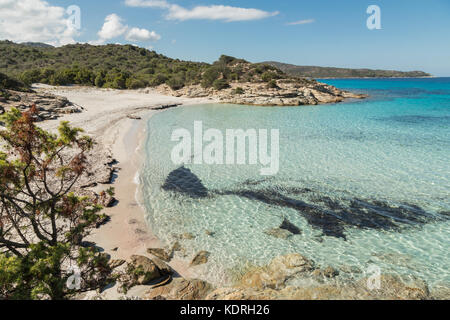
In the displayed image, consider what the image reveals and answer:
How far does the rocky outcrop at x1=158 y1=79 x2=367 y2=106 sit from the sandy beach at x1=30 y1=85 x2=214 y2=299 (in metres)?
18.6

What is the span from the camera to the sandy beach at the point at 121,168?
32.0ft

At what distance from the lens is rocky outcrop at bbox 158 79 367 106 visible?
50031 millimetres

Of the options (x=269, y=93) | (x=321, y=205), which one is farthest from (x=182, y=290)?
(x=269, y=93)

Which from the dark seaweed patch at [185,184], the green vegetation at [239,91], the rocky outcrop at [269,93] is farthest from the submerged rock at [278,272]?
the green vegetation at [239,91]

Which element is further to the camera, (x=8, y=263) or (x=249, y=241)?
(x=249, y=241)

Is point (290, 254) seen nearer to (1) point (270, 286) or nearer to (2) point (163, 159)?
(1) point (270, 286)

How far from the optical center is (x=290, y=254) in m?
9.22

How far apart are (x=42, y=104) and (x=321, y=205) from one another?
113ft

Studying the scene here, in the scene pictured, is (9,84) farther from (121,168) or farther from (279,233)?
(279,233)

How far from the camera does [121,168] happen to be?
1719 centimetres

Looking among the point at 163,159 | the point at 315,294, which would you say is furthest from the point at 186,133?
the point at 315,294

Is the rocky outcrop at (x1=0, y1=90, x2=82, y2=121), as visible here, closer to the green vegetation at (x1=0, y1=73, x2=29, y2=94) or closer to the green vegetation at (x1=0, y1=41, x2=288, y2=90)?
the green vegetation at (x1=0, y1=73, x2=29, y2=94)

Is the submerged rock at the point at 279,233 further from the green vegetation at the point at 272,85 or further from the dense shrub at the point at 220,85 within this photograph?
the dense shrub at the point at 220,85
